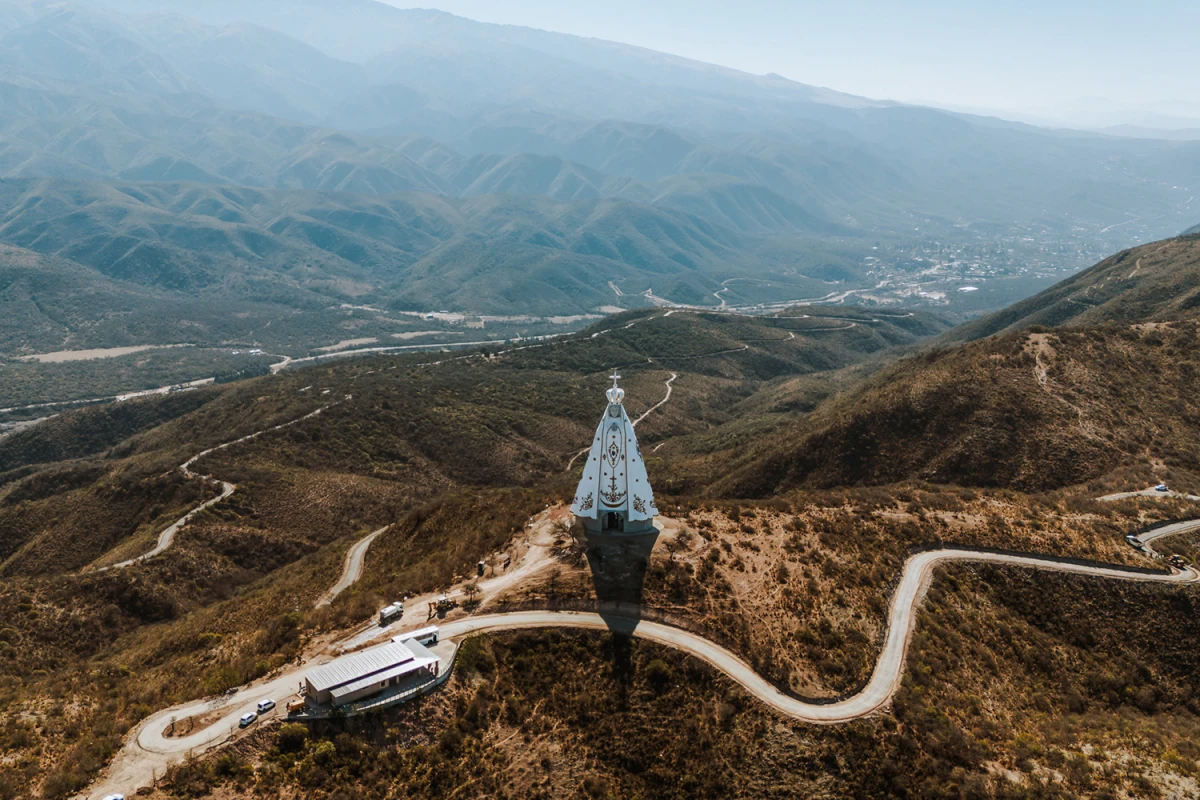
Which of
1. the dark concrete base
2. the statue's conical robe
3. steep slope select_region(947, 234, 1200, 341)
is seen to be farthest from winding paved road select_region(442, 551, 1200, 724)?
steep slope select_region(947, 234, 1200, 341)

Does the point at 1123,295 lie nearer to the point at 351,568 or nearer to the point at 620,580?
the point at 620,580

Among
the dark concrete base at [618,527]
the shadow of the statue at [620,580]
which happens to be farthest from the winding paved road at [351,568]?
the shadow of the statue at [620,580]

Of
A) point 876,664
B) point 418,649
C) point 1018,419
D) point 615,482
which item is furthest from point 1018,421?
point 418,649

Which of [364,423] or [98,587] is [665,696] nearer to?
[98,587]

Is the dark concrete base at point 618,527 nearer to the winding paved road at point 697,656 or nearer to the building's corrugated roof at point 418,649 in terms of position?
the winding paved road at point 697,656

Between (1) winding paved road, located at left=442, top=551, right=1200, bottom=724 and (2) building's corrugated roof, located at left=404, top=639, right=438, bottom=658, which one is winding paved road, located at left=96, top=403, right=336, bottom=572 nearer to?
(2) building's corrugated roof, located at left=404, top=639, right=438, bottom=658

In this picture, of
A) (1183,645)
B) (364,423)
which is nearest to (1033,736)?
(1183,645)

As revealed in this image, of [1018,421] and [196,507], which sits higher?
[1018,421]
